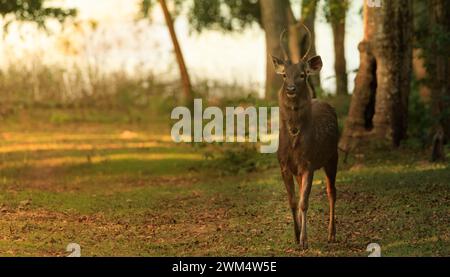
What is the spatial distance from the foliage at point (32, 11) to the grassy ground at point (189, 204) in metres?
2.95

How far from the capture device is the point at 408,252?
11977 mm

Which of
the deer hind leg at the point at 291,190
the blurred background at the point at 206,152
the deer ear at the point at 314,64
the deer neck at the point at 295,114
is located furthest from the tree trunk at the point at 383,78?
the deer hind leg at the point at 291,190

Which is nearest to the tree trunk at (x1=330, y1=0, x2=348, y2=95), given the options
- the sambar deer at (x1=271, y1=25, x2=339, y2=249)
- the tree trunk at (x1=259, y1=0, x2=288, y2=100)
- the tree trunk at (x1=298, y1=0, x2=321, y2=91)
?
the tree trunk at (x1=298, y1=0, x2=321, y2=91)

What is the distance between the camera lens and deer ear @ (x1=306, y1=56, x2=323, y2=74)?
12.3m

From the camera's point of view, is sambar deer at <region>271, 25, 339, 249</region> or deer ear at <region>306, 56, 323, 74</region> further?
deer ear at <region>306, 56, 323, 74</region>

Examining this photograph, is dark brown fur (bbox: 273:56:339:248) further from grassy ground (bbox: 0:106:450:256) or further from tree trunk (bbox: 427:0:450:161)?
tree trunk (bbox: 427:0:450:161)

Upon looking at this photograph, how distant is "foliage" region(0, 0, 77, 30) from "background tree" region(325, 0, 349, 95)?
5.72 m

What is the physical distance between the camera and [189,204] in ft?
55.2

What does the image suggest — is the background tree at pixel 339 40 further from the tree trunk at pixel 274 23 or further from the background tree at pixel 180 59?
the background tree at pixel 180 59

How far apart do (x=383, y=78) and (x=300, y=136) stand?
27.8 feet

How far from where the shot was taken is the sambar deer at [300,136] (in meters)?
12.1

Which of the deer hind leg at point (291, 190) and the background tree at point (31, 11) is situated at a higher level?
the background tree at point (31, 11)

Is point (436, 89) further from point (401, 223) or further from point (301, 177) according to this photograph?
point (301, 177)

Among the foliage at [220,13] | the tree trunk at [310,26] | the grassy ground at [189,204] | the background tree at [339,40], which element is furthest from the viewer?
the foliage at [220,13]
